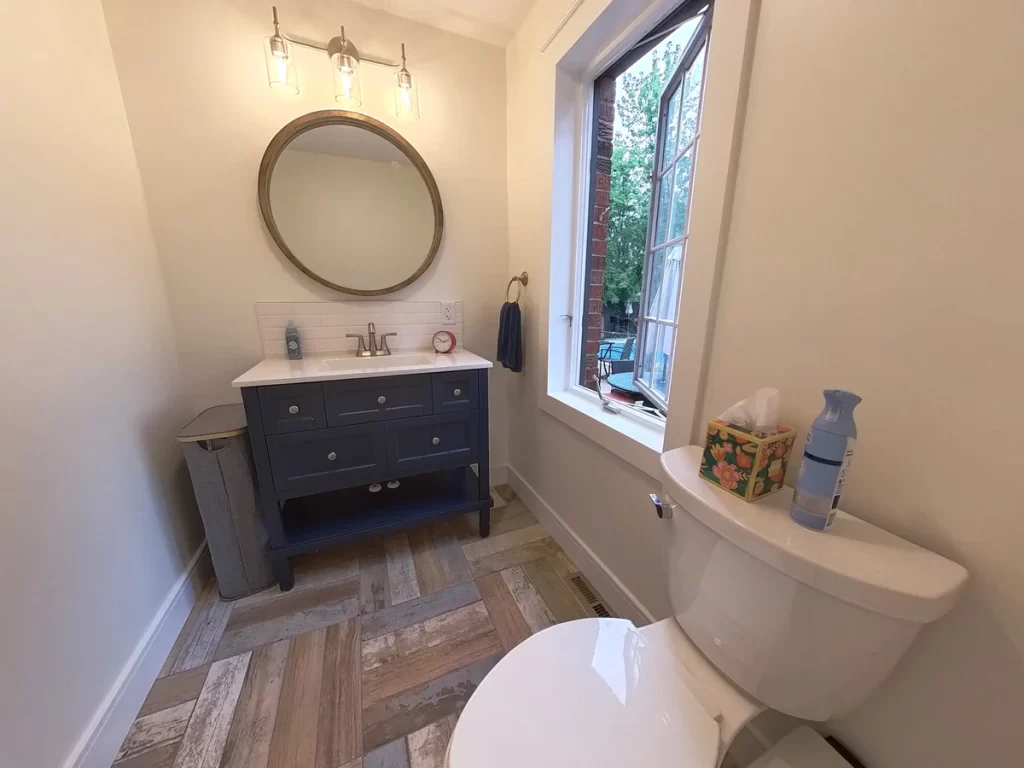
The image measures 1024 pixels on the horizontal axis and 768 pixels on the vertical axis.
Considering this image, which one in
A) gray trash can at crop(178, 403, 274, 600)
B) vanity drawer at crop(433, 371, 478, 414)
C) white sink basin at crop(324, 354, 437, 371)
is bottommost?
gray trash can at crop(178, 403, 274, 600)

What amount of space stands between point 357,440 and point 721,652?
1.21m

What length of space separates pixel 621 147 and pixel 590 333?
71cm

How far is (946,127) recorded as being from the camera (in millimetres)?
507

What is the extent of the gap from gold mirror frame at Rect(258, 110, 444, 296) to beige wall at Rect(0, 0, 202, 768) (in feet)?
1.26

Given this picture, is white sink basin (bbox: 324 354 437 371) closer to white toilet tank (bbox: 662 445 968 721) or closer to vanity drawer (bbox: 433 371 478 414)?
vanity drawer (bbox: 433 371 478 414)

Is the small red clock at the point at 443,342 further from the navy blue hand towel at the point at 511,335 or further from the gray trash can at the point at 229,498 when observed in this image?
the gray trash can at the point at 229,498

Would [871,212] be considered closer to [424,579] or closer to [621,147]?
[621,147]

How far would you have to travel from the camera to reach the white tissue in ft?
2.15

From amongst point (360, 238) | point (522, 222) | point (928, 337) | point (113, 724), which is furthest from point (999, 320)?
point (113, 724)

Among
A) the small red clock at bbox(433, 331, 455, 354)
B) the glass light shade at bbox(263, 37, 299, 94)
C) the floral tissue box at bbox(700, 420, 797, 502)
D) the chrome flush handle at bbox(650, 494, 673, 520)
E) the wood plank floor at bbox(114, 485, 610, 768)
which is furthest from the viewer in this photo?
the small red clock at bbox(433, 331, 455, 354)

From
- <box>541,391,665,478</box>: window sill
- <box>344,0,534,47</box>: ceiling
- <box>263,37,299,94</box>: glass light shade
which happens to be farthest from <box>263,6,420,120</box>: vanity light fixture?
<box>541,391,665,478</box>: window sill

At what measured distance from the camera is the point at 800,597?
535 millimetres

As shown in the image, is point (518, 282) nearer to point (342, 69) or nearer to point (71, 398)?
point (342, 69)

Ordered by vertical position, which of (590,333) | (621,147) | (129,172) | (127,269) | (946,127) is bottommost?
(590,333)
